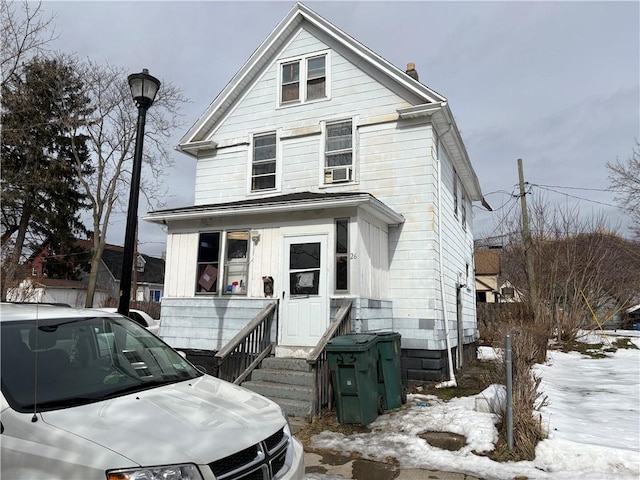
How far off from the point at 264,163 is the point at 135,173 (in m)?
6.05

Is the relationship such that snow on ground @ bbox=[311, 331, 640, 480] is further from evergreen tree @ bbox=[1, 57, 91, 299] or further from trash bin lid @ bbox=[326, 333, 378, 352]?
evergreen tree @ bbox=[1, 57, 91, 299]

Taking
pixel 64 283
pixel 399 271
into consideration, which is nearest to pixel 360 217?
pixel 399 271

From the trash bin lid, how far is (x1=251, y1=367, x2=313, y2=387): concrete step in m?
1.02

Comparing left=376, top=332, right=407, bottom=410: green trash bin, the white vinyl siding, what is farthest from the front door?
left=376, top=332, right=407, bottom=410: green trash bin

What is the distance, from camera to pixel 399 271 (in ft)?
33.6

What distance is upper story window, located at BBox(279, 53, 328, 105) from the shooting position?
11844 mm

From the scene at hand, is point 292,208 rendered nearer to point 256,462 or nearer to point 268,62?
point 268,62

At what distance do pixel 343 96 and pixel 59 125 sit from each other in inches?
929

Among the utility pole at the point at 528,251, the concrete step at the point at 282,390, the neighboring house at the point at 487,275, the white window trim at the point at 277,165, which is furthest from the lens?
the neighboring house at the point at 487,275

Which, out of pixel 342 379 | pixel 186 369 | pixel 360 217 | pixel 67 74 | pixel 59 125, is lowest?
pixel 342 379

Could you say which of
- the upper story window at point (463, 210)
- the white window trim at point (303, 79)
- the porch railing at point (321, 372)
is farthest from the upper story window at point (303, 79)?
the porch railing at point (321, 372)

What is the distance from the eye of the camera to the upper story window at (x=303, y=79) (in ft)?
38.9

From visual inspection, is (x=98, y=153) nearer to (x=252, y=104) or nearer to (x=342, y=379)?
(x=252, y=104)

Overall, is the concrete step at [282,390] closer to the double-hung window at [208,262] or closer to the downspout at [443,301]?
the double-hung window at [208,262]
